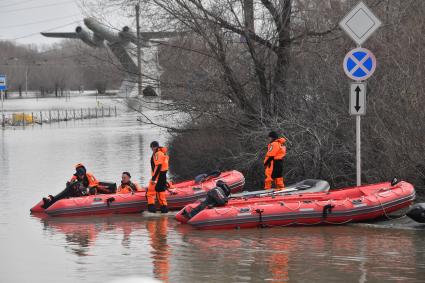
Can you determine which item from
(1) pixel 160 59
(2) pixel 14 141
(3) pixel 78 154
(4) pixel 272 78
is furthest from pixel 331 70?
(2) pixel 14 141

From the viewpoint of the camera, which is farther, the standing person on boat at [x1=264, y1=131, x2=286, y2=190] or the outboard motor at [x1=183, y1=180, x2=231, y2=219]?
the standing person on boat at [x1=264, y1=131, x2=286, y2=190]

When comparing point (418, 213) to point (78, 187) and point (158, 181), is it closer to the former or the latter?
point (158, 181)

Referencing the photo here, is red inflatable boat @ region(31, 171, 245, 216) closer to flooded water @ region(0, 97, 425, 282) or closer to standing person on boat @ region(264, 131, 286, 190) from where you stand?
flooded water @ region(0, 97, 425, 282)

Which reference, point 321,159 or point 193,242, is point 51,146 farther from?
Answer: point 193,242

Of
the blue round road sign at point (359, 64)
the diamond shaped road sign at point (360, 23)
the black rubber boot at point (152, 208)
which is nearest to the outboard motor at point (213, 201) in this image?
the black rubber boot at point (152, 208)

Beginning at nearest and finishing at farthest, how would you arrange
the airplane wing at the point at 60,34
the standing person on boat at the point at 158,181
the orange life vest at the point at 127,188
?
the standing person on boat at the point at 158,181 → the orange life vest at the point at 127,188 → the airplane wing at the point at 60,34

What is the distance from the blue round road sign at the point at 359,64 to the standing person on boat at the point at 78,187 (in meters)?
6.71

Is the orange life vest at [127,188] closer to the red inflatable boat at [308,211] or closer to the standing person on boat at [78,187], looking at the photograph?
the standing person on boat at [78,187]

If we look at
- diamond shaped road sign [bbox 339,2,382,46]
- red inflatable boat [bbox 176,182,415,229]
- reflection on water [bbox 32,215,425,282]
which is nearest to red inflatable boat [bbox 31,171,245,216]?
reflection on water [bbox 32,215,425,282]

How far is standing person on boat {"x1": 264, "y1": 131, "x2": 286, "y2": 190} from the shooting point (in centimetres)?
1662

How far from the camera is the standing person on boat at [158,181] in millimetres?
16141

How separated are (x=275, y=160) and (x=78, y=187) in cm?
464

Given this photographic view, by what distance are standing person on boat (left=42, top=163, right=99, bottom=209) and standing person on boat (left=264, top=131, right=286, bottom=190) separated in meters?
4.13

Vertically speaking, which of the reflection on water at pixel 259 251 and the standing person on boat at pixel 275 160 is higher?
the standing person on boat at pixel 275 160
